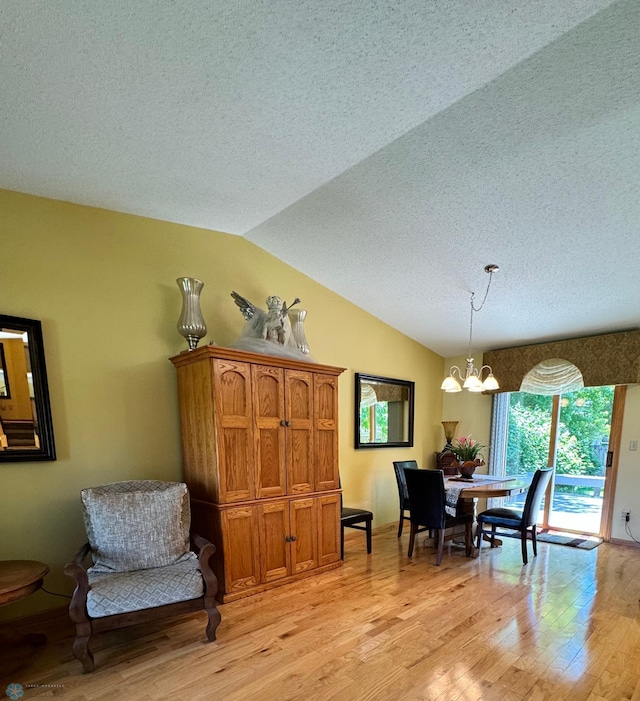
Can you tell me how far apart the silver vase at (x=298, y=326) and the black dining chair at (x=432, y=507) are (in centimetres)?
161

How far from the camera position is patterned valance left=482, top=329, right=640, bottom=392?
160 inches

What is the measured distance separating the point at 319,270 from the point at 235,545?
2636 mm

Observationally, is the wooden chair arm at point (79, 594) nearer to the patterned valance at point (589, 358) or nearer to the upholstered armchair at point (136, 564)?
the upholstered armchair at point (136, 564)

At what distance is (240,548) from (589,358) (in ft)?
13.9

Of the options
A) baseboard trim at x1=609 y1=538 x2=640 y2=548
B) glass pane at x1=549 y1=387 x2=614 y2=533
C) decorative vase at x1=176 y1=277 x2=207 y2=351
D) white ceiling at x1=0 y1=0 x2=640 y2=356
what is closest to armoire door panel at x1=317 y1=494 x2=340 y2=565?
decorative vase at x1=176 y1=277 x2=207 y2=351

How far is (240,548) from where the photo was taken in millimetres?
2811

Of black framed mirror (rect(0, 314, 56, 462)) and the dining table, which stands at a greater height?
black framed mirror (rect(0, 314, 56, 462))

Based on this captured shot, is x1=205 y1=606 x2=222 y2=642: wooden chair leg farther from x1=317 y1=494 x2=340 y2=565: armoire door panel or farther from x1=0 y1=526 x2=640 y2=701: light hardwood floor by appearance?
x1=317 y1=494 x2=340 y2=565: armoire door panel

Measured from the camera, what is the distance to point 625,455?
4148 millimetres

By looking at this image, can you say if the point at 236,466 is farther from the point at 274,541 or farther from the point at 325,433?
the point at 325,433

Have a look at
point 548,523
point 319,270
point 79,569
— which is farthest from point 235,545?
point 548,523

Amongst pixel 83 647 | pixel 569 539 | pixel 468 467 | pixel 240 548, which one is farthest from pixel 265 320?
pixel 569 539

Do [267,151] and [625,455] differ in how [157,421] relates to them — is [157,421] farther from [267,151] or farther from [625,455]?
[625,455]

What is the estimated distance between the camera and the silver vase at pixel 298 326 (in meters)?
3.66
